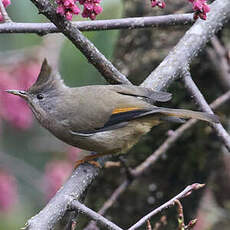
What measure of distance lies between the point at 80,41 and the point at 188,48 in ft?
2.65

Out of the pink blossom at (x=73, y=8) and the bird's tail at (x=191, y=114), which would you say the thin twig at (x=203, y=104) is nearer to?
the bird's tail at (x=191, y=114)

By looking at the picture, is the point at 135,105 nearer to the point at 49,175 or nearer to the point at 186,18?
the point at 186,18

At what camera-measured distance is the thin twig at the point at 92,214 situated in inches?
83.3

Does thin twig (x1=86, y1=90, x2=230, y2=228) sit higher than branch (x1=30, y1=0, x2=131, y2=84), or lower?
lower

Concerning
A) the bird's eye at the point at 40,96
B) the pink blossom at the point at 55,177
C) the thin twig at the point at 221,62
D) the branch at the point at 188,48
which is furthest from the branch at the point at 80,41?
the pink blossom at the point at 55,177

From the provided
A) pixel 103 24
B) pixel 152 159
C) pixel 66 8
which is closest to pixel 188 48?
pixel 103 24

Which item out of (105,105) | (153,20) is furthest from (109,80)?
(153,20)

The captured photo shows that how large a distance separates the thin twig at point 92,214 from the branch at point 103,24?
881 millimetres

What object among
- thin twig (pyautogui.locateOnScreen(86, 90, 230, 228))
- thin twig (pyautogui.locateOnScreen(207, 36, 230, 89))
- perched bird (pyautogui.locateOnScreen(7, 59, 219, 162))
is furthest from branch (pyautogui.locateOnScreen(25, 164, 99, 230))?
thin twig (pyautogui.locateOnScreen(207, 36, 230, 89))

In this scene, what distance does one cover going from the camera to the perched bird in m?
3.21

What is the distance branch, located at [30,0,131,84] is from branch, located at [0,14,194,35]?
0.44ft

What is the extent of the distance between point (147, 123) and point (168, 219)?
0.99 meters

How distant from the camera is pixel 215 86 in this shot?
13.4 feet

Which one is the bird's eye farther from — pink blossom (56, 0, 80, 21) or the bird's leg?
pink blossom (56, 0, 80, 21)
